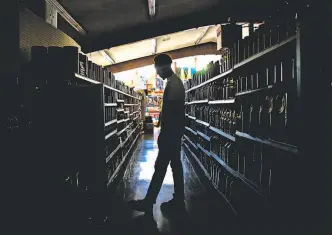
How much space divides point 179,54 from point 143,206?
10442 mm

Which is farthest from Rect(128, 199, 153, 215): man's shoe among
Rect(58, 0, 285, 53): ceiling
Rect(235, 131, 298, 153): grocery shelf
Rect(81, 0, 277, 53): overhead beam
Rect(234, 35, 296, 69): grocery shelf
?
Rect(81, 0, 277, 53): overhead beam

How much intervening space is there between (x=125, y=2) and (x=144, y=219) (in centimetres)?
380

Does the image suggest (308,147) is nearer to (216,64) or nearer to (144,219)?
(144,219)

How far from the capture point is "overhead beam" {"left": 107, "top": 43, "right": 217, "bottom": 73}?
13180mm

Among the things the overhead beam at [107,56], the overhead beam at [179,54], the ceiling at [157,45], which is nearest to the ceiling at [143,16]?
the ceiling at [157,45]

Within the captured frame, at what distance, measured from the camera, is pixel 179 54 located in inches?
533

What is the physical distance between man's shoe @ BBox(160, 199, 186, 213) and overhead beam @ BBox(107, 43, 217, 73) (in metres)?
10.0

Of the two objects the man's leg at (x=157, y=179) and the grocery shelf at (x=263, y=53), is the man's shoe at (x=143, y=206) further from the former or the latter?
the grocery shelf at (x=263, y=53)

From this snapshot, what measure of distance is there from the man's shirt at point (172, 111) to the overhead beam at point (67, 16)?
2422 mm

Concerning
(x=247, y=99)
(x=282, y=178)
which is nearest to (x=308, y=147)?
(x=282, y=178)

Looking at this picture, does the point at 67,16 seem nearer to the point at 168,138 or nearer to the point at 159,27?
the point at 159,27

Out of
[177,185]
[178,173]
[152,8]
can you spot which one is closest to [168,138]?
[178,173]

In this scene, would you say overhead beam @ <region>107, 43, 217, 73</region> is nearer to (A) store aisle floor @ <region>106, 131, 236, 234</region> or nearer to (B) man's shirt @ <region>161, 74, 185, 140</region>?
(A) store aisle floor @ <region>106, 131, 236, 234</region>

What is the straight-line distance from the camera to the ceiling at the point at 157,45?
10609mm
